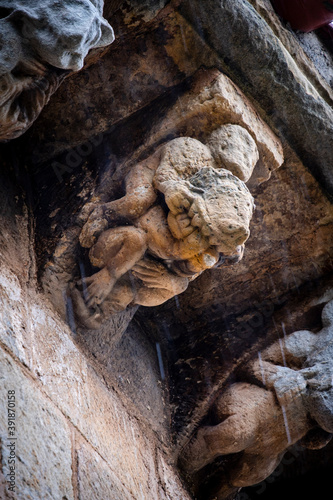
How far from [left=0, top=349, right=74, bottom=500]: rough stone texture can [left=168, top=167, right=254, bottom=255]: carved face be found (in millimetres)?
687

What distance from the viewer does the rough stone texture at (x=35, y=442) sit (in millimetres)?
1332

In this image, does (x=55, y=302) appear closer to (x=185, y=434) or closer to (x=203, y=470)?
(x=185, y=434)

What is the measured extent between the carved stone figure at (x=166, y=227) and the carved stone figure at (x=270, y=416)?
0.72 metres

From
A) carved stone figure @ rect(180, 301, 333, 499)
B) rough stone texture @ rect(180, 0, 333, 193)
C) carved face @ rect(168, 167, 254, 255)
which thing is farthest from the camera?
carved stone figure @ rect(180, 301, 333, 499)

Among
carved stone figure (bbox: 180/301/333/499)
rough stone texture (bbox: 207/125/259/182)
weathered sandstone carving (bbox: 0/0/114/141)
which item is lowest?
carved stone figure (bbox: 180/301/333/499)

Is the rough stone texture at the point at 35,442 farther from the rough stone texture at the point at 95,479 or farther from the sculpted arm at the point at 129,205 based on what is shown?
the sculpted arm at the point at 129,205

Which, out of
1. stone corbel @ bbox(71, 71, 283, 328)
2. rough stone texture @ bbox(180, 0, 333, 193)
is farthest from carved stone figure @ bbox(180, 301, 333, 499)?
rough stone texture @ bbox(180, 0, 333, 193)

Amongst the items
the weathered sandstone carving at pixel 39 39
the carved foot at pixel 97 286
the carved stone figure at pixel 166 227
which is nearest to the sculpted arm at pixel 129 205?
the carved stone figure at pixel 166 227

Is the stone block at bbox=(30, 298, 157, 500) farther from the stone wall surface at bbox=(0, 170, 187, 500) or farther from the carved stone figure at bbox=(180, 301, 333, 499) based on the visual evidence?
the carved stone figure at bbox=(180, 301, 333, 499)

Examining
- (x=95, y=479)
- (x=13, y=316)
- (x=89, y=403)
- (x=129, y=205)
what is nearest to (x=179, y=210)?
(x=129, y=205)

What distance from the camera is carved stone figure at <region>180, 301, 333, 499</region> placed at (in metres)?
2.20

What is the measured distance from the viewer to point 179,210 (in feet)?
5.69

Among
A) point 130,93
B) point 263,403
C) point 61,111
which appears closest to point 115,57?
point 130,93

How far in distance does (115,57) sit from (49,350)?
1.13m
